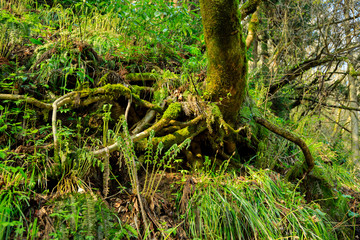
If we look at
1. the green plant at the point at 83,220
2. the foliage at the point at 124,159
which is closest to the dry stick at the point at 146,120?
the foliage at the point at 124,159

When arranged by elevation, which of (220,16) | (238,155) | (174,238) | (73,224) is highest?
(220,16)

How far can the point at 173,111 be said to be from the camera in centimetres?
240

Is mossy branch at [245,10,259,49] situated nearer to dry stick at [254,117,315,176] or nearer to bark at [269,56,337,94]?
dry stick at [254,117,315,176]

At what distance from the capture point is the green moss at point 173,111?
2.37 meters

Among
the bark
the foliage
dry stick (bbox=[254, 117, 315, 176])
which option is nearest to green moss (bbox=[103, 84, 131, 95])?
the foliage

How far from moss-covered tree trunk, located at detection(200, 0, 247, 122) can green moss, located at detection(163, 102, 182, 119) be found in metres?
0.38

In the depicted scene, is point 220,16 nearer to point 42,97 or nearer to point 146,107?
point 146,107

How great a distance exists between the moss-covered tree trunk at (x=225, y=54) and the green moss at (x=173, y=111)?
381 mm

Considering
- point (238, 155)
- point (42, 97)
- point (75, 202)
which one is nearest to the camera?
point (75, 202)

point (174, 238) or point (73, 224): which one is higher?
point (73, 224)

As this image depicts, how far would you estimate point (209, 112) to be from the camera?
2.33 m

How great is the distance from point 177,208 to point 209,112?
105cm

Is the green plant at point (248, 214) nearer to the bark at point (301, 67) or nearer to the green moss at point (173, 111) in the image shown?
the green moss at point (173, 111)

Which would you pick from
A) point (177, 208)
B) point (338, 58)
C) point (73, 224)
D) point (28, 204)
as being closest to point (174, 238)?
point (177, 208)
